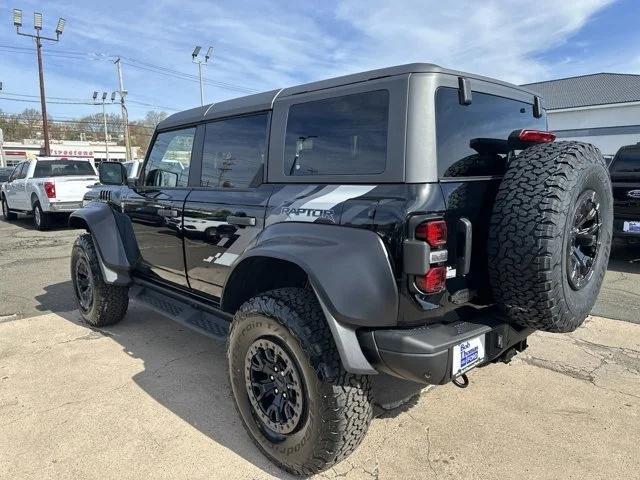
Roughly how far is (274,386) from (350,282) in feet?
2.61

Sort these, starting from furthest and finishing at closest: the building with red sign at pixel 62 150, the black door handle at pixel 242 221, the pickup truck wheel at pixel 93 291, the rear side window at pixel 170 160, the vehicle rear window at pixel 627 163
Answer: the building with red sign at pixel 62 150
the vehicle rear window at pixel 627 163
the pickup truck wheel at pixel 93 291
the rear side window at pixel 170 160
the black door handle at pixel 242 221

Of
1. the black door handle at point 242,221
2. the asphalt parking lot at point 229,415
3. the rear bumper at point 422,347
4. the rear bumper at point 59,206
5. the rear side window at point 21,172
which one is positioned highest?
the rear side window at point 21,172

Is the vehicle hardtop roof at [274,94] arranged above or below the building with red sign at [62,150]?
below

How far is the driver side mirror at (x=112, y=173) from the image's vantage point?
4266 mm

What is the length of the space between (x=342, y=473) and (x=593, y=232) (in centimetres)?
180

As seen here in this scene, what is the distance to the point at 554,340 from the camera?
159 inches

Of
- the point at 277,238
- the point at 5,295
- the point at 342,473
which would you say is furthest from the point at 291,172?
the point at 5,295

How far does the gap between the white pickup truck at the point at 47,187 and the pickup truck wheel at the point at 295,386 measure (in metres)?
10.3

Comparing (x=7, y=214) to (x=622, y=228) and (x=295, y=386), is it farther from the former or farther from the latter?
(x=622, y=228)

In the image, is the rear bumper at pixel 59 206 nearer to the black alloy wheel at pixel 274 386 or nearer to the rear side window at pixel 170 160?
the rear side window at pixel 170 160

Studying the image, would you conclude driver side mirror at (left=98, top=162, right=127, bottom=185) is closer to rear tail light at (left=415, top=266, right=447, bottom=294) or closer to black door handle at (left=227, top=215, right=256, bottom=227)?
black door handle at (left=227, top=215, right=256, bottom=227)

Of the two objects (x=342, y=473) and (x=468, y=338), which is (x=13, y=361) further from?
(x=468, y=338)

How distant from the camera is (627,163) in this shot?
272 inches

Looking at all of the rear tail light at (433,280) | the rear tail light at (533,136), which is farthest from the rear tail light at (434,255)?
the rear tail light at (533,136)
